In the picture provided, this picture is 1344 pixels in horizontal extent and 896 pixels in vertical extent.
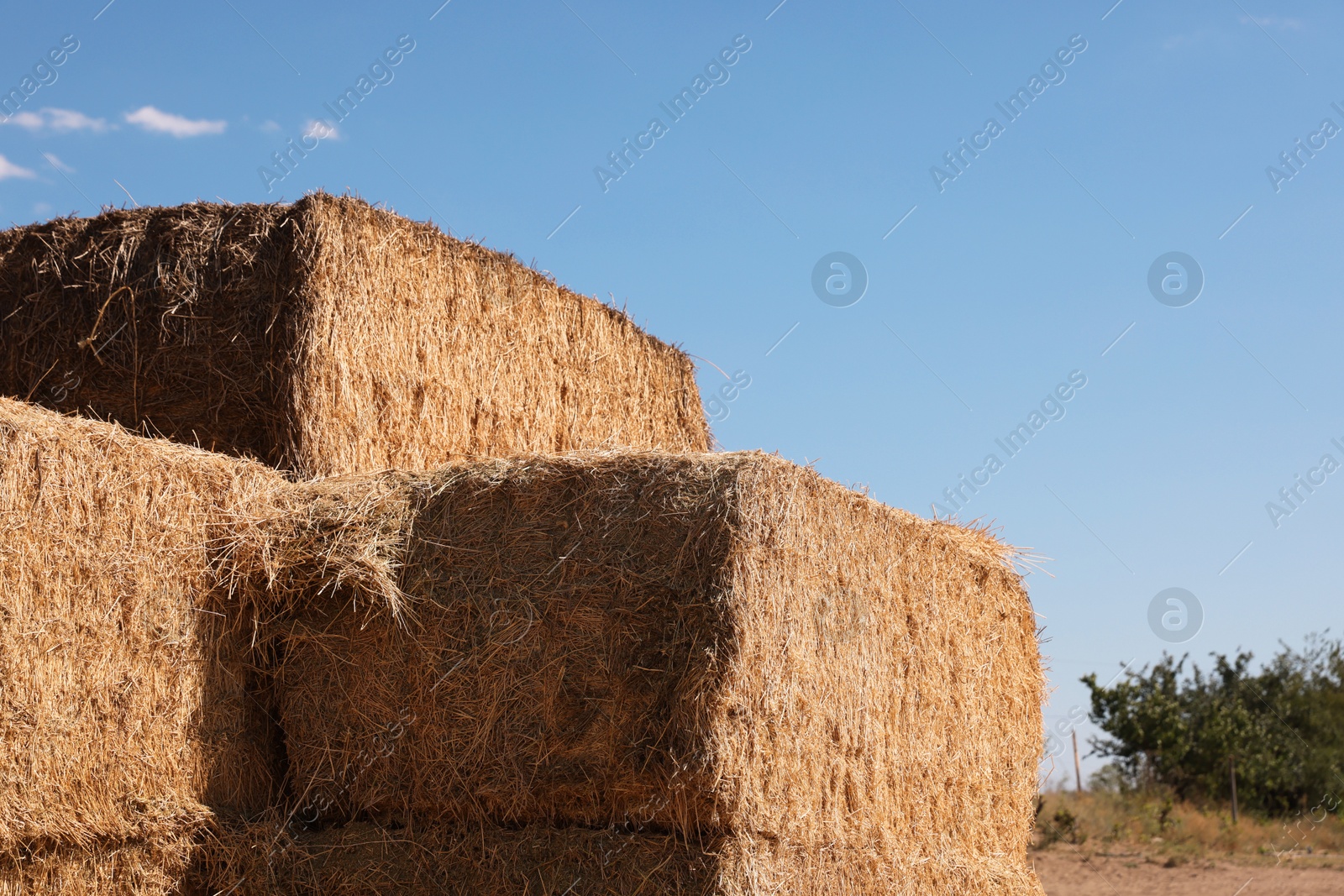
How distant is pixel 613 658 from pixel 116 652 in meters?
2.26

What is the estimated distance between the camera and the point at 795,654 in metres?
5.40

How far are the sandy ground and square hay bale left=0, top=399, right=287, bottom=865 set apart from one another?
38.4ft

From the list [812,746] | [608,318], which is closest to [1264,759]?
[608,318]

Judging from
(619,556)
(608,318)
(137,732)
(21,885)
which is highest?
(608,318)

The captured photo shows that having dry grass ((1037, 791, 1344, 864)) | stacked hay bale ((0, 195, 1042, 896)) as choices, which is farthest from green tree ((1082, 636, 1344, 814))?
stacked hay bale ((0, 195, 1042, 896))

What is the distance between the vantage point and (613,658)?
5.18 meters

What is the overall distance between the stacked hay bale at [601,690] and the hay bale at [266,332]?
38.3 inches

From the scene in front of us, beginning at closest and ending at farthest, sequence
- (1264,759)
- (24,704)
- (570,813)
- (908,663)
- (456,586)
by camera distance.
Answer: (24,704), (570,813), (456,586), (908,663), (1264,759)

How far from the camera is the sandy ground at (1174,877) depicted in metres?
14.3

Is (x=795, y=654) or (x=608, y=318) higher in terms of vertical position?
(x=608, y=318)

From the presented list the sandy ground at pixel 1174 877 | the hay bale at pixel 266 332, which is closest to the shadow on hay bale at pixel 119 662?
the hay bale at pixel 266 332

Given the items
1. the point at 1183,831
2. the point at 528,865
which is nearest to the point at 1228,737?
the point at 1183,831

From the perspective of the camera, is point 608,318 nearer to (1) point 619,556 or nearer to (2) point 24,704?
(1) point 619,556

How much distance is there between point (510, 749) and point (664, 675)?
866 mm
